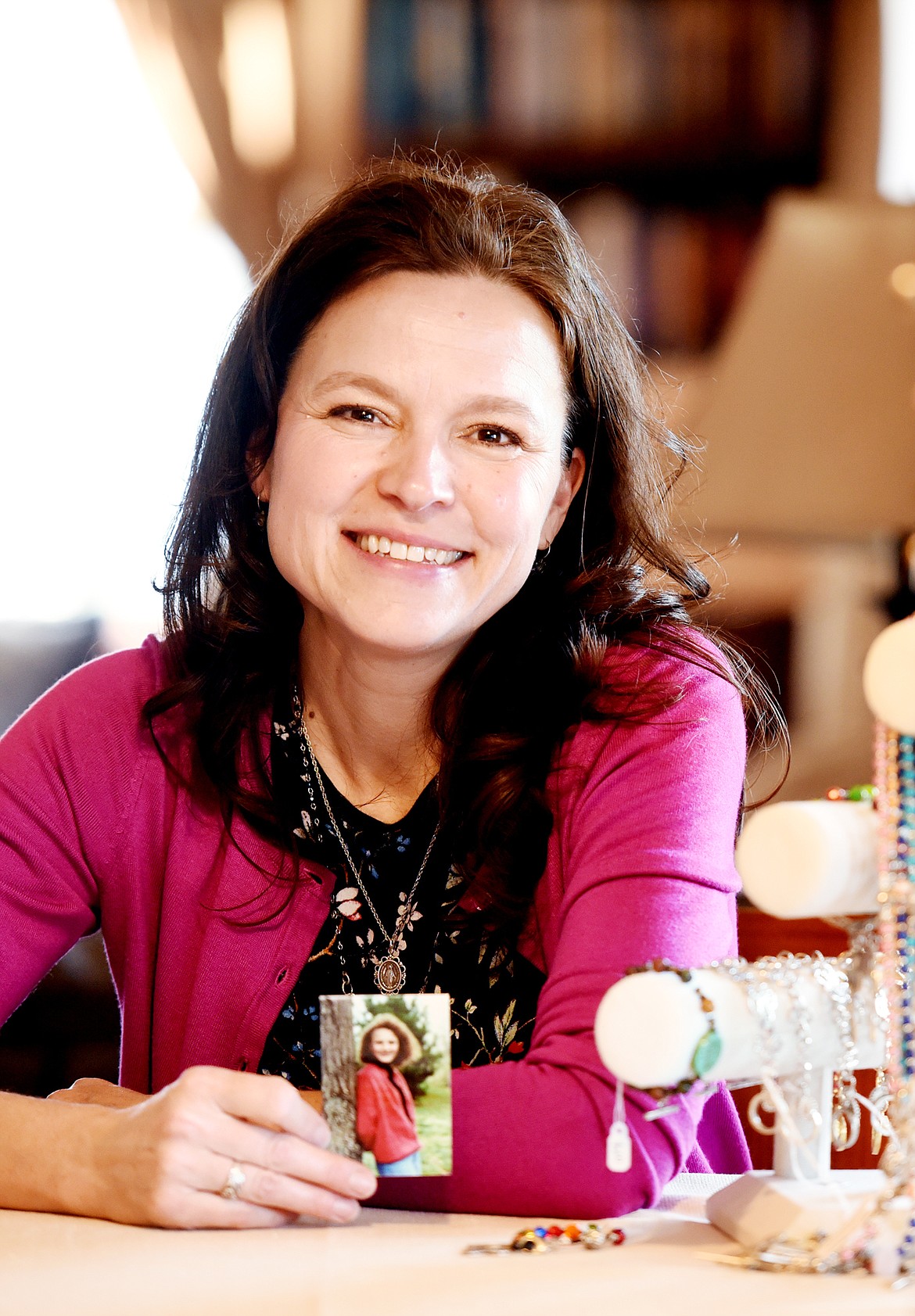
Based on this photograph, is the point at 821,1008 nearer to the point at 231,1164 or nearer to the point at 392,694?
the point at 231,1164

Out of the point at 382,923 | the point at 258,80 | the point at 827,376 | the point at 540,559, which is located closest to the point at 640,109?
the point at 258,80

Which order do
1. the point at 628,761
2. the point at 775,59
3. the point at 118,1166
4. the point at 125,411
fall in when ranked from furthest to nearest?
the point at 125,411 → the point at 775,59 → the point at 628,761 → the point at 118,1166

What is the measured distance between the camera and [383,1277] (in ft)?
2.45

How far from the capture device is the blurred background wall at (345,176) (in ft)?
11.0

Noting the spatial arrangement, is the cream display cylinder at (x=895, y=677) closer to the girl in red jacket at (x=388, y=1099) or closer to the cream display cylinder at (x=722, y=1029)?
the cream display cylinder at (x=722, y=1029)

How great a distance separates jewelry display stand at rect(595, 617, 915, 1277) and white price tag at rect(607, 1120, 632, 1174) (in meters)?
0.06

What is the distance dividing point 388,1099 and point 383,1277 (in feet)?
0.35

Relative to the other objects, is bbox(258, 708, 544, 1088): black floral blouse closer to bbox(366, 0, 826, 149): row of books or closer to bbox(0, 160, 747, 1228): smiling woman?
bbox(0, 160, 747, 1228): smiling woman

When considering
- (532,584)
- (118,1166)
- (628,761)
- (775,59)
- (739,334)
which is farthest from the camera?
(775,59)

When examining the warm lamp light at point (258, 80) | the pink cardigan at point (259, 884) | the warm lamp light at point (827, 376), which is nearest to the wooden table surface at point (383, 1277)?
the pink cardigan at point (259, 884)

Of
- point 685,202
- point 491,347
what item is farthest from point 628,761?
point 685,202

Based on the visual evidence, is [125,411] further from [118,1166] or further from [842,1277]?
[842,1277]

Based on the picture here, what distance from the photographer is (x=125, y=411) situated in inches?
150

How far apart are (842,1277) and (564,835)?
510mm
